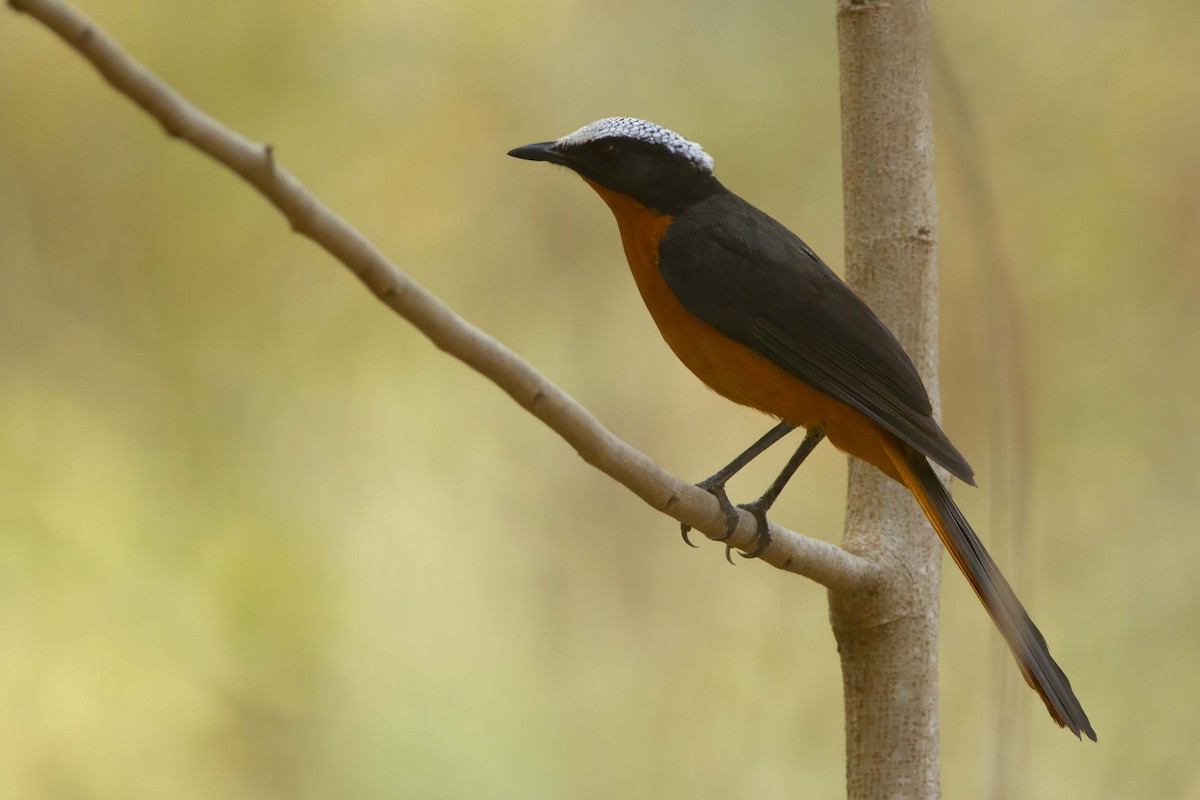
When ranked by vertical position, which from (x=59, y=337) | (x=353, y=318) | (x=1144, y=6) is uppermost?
(x=1144, y=6)

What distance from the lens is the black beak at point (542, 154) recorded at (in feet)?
8.38

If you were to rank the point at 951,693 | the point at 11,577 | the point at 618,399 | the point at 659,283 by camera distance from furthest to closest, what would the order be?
the point at 618,399 → the point at 951,693 → the point at 11,577 → the point at 659,283

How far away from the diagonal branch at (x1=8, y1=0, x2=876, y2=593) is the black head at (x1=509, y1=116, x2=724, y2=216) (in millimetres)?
1038

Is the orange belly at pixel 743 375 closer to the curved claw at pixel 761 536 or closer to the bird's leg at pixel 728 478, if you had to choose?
the bird's leg at pixel 728 478

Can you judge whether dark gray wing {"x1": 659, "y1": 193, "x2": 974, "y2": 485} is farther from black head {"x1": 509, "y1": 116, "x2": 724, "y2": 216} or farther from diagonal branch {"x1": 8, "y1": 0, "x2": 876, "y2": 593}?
diagonal branch {"x1": 8, "y1": 0, "x2": 876, "y2": 593}

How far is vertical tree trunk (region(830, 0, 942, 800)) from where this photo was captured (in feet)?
7.52

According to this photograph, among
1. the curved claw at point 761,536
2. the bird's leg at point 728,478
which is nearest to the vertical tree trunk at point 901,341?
the bird's leg at point 728,478

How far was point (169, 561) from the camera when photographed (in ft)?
13.3

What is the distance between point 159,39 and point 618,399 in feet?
6.70

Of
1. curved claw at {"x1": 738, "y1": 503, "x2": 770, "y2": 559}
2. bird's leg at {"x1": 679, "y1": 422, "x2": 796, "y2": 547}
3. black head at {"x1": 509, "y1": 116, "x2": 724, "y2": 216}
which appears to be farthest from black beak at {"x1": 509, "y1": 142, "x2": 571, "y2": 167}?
curved claw at {"x1": 738, "y1": 503, "x2": 770, "y2": 559}

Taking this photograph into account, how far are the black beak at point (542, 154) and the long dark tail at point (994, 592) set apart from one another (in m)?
0.92

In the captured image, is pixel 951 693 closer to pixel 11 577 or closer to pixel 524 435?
pixel 524 435

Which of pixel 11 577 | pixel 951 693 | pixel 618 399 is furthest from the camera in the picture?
pixel 618 399

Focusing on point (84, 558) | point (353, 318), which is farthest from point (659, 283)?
point (84, 558)
